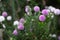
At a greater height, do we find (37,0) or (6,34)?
(37,0)

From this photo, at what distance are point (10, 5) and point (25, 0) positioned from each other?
0.60 feet

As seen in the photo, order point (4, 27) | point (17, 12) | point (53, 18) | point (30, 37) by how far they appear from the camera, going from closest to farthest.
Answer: point (30, 37) → point (53, 18) → point (4, 27) → point (17, 12)

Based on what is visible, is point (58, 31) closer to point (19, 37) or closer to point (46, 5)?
point (19, 37)

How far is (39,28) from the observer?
5.92ft

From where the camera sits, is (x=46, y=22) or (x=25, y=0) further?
(x=25, y=0)

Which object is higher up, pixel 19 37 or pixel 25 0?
pixel 25 0

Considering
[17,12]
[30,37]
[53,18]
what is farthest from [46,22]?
[17,12]

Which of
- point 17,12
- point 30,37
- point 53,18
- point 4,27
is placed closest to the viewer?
point 30,37

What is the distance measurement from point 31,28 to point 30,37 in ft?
0.25

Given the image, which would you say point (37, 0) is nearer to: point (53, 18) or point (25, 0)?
point (25, 0)

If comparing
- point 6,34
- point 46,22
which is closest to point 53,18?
point 46,22

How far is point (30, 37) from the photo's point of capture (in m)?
1.80

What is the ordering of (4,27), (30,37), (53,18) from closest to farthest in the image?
(30,37), (53,18), (4,27)

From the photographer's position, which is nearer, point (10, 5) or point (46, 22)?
point (46, 22)
